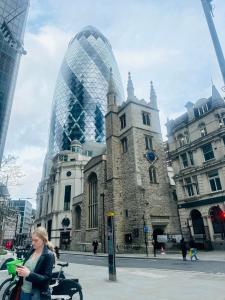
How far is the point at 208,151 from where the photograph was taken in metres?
28.8

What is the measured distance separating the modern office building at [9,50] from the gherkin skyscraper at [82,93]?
52602 mm

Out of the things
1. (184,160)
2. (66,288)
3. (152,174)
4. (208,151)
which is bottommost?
(66,288)

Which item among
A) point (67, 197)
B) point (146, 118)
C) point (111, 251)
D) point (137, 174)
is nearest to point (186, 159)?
point (137, 174)

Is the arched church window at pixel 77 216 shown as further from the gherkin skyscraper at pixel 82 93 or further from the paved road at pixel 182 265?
the gherkin skyscraper at pixel 82 93

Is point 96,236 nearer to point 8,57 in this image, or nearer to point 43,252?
point 8,57

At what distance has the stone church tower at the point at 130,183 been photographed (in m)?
32.4

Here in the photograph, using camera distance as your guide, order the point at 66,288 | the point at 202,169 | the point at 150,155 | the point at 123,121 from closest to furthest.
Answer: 1. the point at 66,288
2. the point at 202,169
3. the point at 150,155
4. the point at 123,121

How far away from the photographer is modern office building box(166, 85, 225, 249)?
26.3m

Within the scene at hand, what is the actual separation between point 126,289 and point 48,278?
5668mm

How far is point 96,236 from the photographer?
3781cm

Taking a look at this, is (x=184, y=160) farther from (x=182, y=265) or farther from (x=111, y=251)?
(x=111, y=251)

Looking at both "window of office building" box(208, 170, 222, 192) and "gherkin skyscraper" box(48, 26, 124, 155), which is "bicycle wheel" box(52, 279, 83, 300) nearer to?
"window of office building" box(208, 170, 222, 192)

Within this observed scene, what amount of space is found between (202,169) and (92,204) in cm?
2119

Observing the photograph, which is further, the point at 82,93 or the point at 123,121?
the point at 82,93
